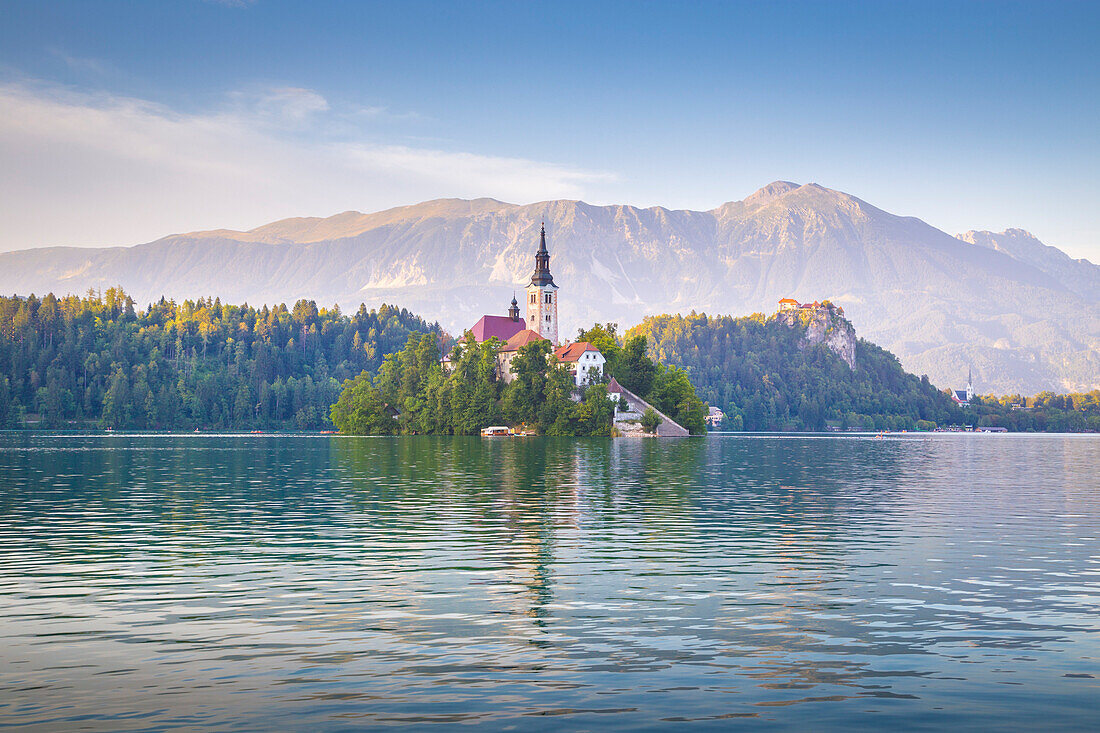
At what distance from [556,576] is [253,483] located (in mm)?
40823

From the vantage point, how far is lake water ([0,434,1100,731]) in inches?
588

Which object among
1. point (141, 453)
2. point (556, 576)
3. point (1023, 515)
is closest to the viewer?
point (556, 576)

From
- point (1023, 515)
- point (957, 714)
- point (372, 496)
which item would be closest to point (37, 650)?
point (957, 714)

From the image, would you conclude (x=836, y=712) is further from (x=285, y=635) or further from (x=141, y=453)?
(x=141, y=453)

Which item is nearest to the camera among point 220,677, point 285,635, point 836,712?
point 836,712

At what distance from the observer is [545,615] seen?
71.3 ft

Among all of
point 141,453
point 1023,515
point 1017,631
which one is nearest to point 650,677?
point 1017,631

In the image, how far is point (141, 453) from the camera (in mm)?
104750

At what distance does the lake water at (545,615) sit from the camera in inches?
588

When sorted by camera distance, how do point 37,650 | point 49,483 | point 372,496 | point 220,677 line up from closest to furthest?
point 220,677, point 37,650, point 372,496, point 49,483

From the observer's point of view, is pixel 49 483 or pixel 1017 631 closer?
pixel 1017 631

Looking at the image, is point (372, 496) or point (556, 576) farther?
point (372, 496)

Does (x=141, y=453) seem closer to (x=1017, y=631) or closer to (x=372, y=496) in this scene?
(x=372, y=496)

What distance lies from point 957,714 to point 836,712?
184 centimetres
